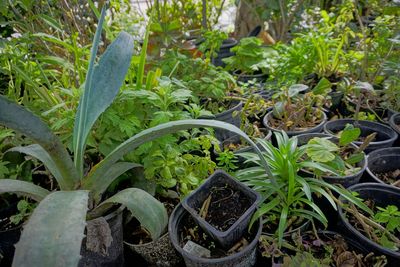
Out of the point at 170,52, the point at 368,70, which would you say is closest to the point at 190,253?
the point at 170,52

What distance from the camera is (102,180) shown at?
0.99m

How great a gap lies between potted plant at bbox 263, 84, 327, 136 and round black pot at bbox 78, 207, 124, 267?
2.69 feet

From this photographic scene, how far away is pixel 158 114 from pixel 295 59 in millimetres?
1098

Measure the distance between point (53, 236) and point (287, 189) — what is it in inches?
31.2

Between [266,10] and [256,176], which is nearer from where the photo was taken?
[256,176]

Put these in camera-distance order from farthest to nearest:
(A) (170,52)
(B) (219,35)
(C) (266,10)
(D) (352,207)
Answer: (C) (266,10), (B) (219,35), (A) (170,52), (D) (352,207)

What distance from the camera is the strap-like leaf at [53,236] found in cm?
59

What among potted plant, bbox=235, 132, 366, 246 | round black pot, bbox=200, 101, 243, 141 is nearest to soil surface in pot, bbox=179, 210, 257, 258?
potted plant, bbox=235, 132, 366, 246

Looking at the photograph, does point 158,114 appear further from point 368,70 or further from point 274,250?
point 368,70

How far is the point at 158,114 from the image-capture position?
3.59ft

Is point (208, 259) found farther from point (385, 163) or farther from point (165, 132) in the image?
point (385, 163)

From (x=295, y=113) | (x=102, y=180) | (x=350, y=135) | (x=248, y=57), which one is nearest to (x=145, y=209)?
(x=102, y=180)

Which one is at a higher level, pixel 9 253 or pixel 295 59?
pixel 295 59

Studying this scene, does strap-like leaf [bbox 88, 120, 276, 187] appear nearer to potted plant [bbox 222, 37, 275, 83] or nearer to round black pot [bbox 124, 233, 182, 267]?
round black pot [bbox 124, 233, 182, 267]
